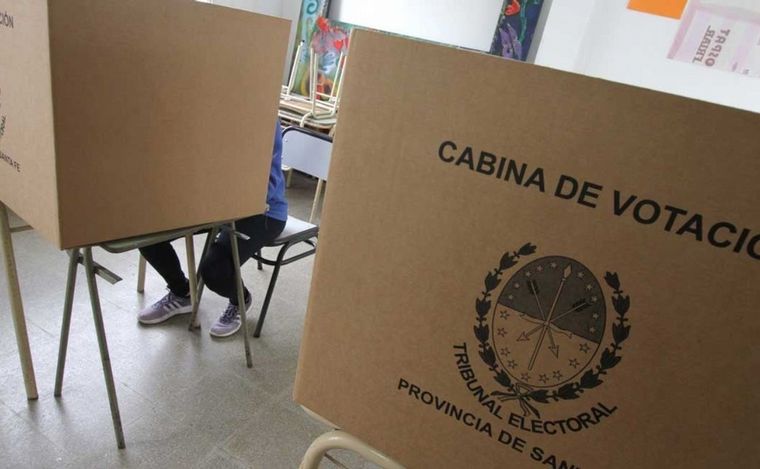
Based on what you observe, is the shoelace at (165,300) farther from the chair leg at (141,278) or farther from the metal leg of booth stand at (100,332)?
the metal leg of booth stand at (100,332)

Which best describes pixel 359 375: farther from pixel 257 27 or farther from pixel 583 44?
pixel 583 44

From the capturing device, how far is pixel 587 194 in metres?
0.39

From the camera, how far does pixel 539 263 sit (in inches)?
16.4


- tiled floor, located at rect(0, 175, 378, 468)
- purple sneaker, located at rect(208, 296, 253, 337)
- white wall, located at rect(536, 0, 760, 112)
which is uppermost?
white wall, located at rect(536, 0, 760, 112)

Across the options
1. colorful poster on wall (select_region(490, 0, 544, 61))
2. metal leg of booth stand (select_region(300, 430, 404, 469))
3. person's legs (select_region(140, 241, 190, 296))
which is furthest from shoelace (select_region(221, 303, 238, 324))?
colorful poster on wall (select_region(490, 0, 544, 61))

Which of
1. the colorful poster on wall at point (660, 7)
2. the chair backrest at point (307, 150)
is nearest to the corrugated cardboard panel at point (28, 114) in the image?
the chair backrest at point (307, 150)

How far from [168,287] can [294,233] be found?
2.01 ft

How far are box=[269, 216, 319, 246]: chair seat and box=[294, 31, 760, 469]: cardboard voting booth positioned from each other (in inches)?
45.5

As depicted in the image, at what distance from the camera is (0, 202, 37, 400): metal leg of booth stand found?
1.19 m

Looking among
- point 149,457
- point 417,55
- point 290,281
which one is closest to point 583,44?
point 290,281

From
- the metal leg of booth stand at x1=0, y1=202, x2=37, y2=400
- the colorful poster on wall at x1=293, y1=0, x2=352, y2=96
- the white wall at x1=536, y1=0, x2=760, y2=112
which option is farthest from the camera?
the colorful poster on wall at x1=293, y1=0, x2=352, y2=96

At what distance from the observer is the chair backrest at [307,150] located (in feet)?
6.65

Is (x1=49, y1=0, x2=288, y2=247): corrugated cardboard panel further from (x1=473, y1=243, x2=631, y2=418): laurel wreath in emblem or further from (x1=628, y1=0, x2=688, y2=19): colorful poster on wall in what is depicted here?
(x1=628, y1=0, x2=688, y2=19): colorful poster on wall

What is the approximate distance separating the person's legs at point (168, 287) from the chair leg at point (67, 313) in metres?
0.41
